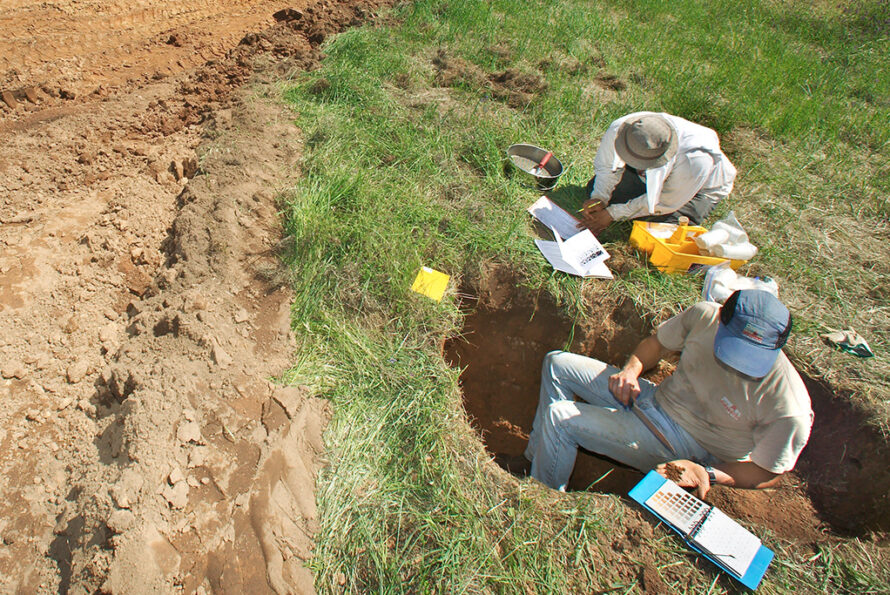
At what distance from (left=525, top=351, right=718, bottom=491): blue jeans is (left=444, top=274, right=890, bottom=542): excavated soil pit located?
190 millimetres

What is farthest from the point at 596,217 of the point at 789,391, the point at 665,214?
the point at 789,391

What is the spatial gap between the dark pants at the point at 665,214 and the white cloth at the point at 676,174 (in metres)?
0.07

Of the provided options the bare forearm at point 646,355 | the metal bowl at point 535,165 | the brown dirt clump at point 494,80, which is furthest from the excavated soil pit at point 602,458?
the brown dirt clump at point 494,80

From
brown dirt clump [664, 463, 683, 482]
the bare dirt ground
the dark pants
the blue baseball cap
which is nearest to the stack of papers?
the dark pants

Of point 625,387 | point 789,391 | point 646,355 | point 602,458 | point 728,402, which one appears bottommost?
point 602,458

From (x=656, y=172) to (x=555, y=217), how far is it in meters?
0.78

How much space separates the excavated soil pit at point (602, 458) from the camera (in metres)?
2.72

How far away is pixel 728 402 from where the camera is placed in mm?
2508

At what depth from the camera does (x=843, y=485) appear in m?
2.77

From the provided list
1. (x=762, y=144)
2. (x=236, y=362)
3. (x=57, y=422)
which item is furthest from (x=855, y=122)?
(x=57, y=422)

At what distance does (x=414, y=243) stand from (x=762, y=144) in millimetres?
3690

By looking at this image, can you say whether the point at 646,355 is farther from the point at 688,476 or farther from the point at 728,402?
the point at 688,476

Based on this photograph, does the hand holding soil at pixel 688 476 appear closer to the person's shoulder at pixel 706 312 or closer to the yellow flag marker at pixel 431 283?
the person's shoulder at pixel 706 312

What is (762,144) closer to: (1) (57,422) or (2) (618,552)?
(2) (618,552)
